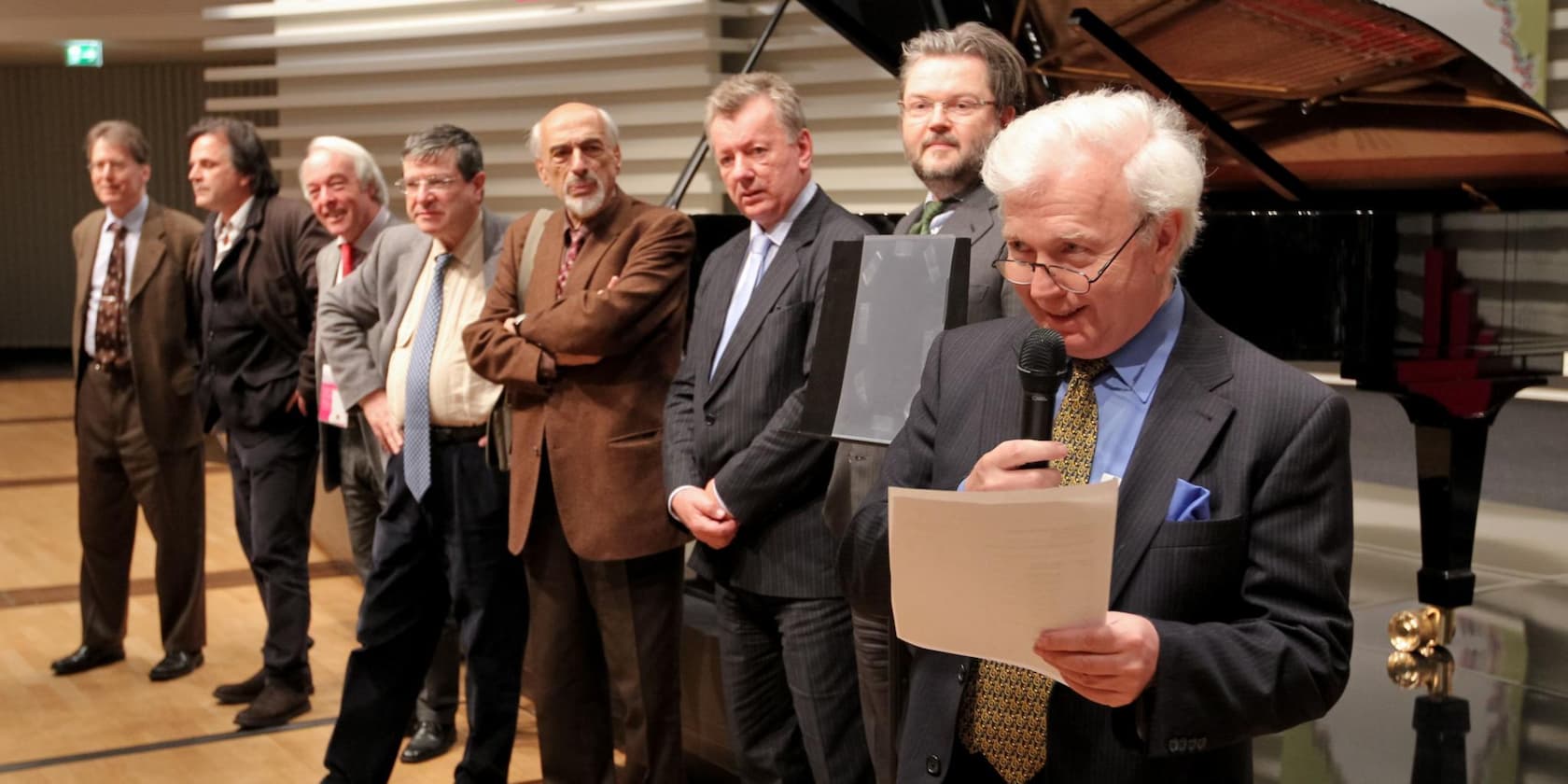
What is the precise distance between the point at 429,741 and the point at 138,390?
1.50 metres

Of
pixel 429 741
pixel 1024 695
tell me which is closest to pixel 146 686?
pixel 429 741

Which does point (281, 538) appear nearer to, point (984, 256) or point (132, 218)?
point (132, 218)

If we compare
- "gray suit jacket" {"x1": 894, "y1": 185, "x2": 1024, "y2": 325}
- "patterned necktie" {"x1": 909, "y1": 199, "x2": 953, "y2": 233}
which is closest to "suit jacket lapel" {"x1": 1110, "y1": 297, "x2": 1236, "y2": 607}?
"gray suit jacket" {"x1": 894, "y1": 185, "x2": 1024, "y2": 325}

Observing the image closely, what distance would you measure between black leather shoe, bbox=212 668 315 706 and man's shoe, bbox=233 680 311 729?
0.34 ft

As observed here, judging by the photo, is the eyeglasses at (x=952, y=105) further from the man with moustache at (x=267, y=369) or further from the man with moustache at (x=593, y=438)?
the man with moustache at (x=267, y=369)

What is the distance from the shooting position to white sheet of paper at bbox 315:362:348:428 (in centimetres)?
407

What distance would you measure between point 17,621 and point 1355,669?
4361mm

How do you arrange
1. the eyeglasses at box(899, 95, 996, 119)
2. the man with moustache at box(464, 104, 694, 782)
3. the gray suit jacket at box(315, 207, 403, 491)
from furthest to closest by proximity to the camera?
the gray suit jacket at box(315, 207, 403, 491) → the man with moustache at box(464, 104, 694, 782) → the eyeglasses at box(899, 95, 996, 119)

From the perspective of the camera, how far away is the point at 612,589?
3314 mm

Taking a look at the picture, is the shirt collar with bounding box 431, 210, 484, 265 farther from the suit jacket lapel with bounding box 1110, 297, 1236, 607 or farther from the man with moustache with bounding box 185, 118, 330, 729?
the suit jacket lapel with bounding box 1110, 297, 1236, 607

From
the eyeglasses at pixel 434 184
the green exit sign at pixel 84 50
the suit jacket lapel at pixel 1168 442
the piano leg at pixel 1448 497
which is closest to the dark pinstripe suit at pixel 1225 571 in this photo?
the suit jacket lapel at pixel 1168 442

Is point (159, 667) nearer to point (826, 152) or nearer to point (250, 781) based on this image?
point (250, 781)

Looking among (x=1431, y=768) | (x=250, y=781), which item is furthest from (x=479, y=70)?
(x=1431, y=768)

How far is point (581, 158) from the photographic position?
10.7ft
